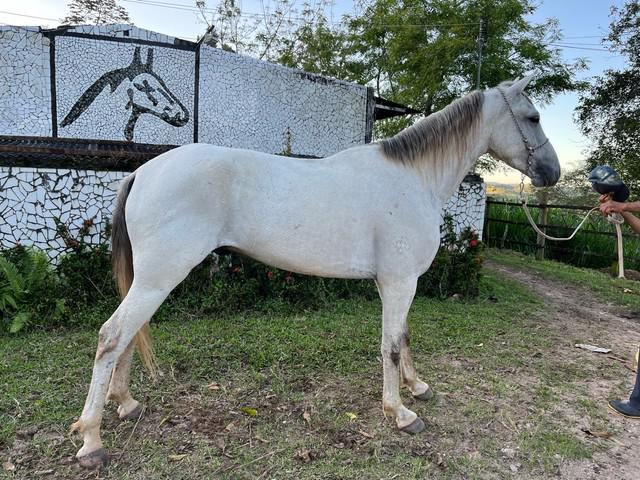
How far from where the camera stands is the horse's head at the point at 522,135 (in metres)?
2.69

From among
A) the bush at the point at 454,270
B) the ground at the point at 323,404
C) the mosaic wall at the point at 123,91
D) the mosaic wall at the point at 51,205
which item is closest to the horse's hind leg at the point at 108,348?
the ground at the point at 323,404

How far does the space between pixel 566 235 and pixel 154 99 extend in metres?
9.93

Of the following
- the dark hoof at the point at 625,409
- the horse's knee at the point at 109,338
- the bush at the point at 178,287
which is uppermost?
the horse's knee at the point at 109,338

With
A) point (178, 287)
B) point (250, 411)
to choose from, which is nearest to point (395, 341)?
point (250, 411)

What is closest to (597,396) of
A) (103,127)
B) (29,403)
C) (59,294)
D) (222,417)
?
(222,417)

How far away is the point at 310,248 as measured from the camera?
2367mm

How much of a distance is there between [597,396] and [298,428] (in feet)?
7.43

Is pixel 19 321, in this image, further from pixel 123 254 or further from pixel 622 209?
pixel 622 209

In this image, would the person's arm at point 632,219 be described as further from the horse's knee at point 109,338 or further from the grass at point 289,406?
the horse's knee at point 109,338

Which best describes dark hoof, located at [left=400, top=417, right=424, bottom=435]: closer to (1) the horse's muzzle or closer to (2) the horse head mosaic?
(1) the horse's muzzle

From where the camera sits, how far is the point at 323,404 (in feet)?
8.96

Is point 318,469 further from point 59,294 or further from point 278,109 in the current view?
point 278,109

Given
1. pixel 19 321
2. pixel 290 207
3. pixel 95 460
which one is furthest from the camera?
pixel 19 321

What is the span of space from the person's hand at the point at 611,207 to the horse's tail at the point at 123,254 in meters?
2.98
